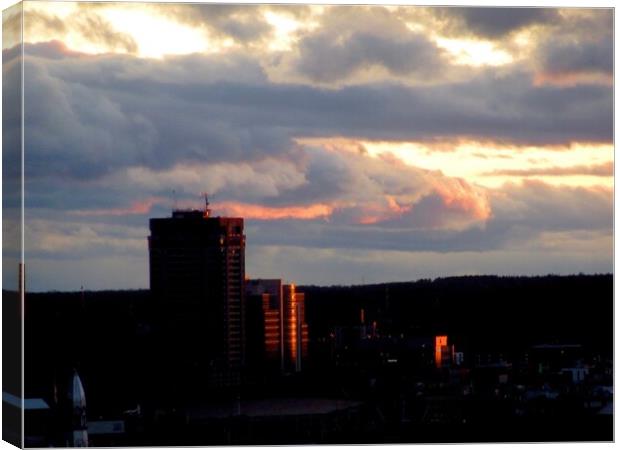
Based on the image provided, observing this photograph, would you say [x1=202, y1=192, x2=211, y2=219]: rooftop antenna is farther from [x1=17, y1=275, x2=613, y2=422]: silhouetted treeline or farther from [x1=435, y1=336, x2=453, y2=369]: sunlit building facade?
[x1=435, y1=336, x2=453, y2=369]: sunlit building facade

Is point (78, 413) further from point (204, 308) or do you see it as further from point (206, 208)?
point (206, 208)

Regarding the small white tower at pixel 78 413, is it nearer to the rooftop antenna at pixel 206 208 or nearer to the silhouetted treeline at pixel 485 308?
the rooftop antenna at pixel 206 208

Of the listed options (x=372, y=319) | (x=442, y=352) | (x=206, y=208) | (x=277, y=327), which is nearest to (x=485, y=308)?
(x=442, y=352)

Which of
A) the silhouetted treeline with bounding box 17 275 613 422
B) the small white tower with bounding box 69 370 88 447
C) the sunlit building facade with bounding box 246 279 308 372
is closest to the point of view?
the small white tower with bounding box 69 370 88 447

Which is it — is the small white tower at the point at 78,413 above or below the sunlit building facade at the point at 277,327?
below

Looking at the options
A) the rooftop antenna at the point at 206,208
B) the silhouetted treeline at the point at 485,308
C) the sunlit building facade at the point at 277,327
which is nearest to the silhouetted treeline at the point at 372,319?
the silhouetted treeline at the point at 485,308

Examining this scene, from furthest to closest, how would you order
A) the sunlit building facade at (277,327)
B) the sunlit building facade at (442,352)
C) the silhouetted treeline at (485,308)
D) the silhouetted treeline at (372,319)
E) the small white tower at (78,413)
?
the sunlit building facade at (442,352) → the sunlit building facade at (277,327) → the silhouetted treeline at (485,308) → the silhouetted treeline at (372,319) → the small white tower at (78,413)

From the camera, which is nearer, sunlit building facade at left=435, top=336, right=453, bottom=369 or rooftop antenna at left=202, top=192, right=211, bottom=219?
rooftop antenna at left=202, top=192, right=211, bottom=219

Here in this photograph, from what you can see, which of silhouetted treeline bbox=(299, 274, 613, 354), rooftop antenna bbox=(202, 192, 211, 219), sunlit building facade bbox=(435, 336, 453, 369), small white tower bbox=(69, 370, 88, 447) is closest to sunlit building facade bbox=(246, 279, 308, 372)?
silhouetted treeline bbox=(299, 274, 613, 354)
